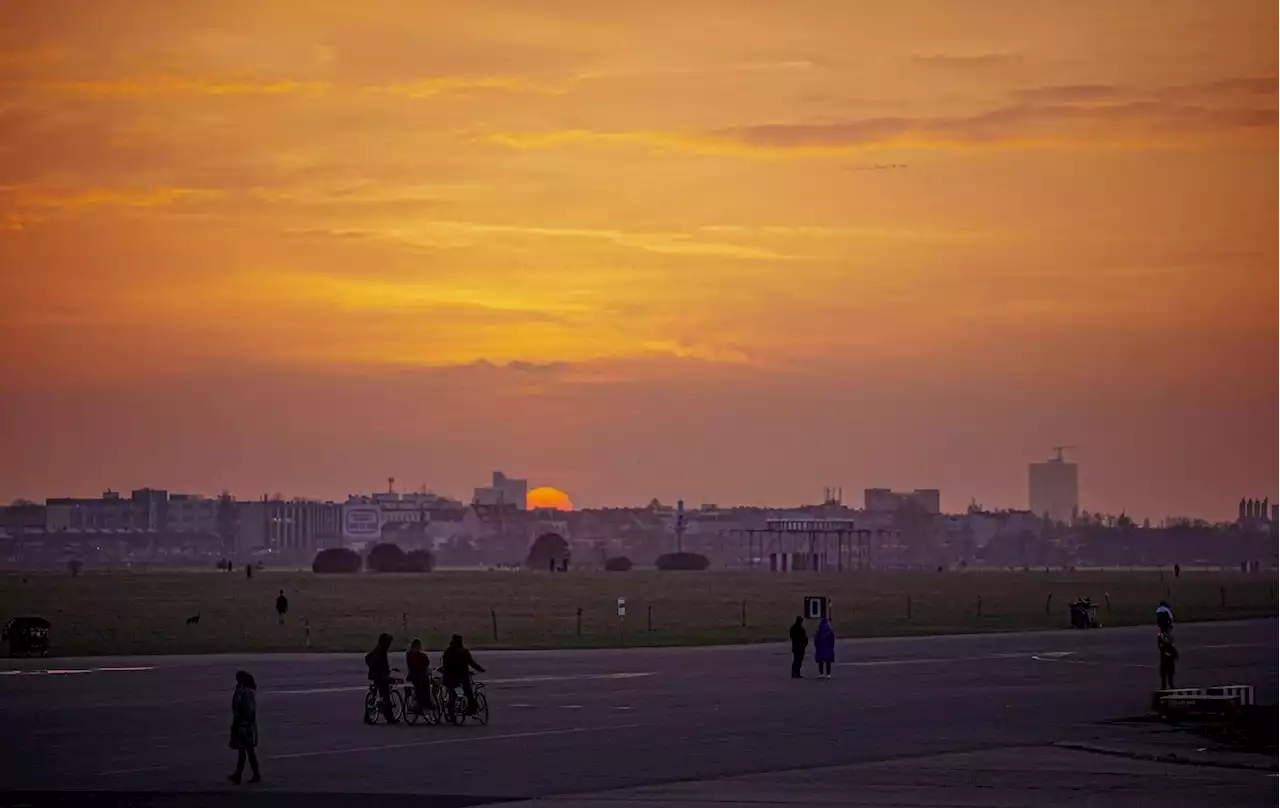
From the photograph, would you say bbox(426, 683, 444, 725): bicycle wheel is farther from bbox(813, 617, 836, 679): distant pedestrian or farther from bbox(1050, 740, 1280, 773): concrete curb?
bbox(813, 617, 836, 679): distant pedestrian

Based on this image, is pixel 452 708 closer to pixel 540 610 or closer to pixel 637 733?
pixel 637 733

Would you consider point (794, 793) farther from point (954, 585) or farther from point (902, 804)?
point (954, 585)

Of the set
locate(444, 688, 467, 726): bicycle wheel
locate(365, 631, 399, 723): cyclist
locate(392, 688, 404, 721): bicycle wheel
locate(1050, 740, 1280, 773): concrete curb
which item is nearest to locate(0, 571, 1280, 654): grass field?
locate(392, 688, 404, 721): bicycle wheel

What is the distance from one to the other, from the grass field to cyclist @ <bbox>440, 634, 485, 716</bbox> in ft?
93.7

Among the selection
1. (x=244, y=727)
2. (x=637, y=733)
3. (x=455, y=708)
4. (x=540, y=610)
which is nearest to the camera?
(x=244, y=727)

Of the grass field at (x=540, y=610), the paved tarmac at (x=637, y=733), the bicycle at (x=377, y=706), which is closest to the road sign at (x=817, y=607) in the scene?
the paved tarmac at (x=637, y=733)

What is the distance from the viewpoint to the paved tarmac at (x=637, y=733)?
2911 cm

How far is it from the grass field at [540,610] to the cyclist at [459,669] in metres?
28.6

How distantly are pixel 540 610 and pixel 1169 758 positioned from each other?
70.5 meters

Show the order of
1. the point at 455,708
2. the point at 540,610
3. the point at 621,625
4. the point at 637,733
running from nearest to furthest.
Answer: the point at 637,733 → the point at 455,708 → the point at 621,625 → the point at 540,610

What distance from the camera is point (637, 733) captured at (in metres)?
37.6

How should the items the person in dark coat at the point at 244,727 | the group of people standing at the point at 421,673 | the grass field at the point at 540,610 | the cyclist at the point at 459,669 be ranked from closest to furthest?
the person in dark coat at the point at 244,727 → the cyclist at the point at 459,669 → the group of people standing at the point at 421,673 → the grass field at the point at 540,610

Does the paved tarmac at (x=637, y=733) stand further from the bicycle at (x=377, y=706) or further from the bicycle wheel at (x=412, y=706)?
the bicycle wheel at (x=412, y=706)

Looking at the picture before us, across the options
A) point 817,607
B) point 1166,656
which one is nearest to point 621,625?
point 817,607
